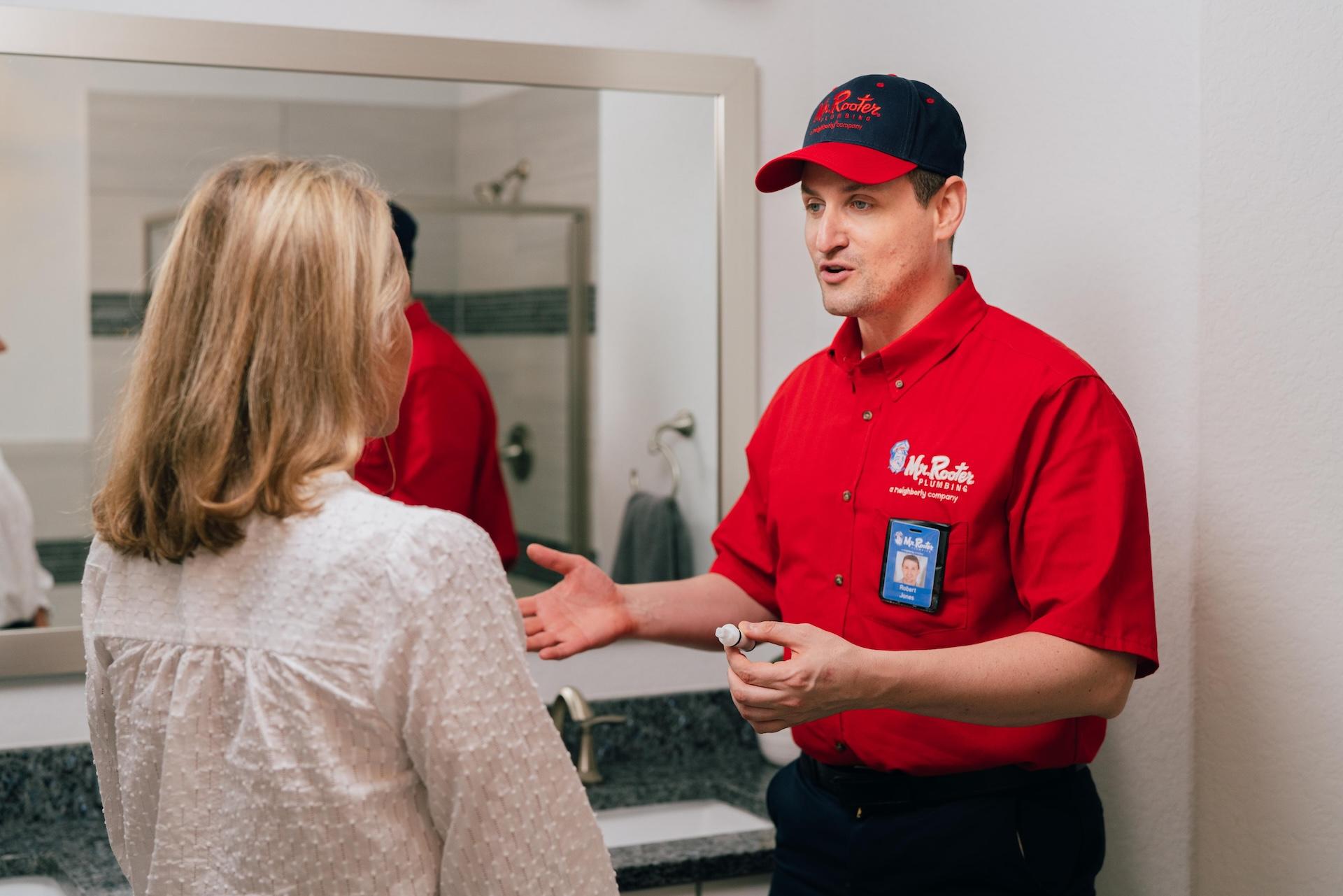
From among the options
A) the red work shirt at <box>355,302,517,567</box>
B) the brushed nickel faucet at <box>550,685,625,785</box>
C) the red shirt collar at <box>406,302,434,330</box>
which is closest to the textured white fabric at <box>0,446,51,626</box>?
the red work shirt at <box>355,302,517,567</box>

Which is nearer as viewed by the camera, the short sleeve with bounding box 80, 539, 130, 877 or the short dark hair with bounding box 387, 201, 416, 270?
the short sleeve with bounding box 80, 539, 130, 877

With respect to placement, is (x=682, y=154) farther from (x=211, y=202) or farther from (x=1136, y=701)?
(x=211, y=202)

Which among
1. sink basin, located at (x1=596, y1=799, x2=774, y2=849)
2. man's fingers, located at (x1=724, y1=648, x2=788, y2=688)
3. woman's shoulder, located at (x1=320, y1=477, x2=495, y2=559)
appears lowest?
sink basin, located at (x1=596, y1=799, x2=774, y2=849)

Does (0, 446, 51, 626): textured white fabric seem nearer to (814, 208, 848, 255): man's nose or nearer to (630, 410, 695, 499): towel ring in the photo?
→ (630, 410, 695, 499): towel ring

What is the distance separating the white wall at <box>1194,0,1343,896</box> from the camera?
135 cm

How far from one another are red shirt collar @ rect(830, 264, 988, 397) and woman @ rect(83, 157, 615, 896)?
0.68 meters

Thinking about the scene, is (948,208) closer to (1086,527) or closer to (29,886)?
(1086,527)

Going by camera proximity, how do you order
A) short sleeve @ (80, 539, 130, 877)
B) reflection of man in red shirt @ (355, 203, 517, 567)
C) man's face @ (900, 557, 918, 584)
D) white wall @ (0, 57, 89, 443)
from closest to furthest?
short sleeve @ (80, 539, 130, 877) < man's face @ (900, 557, 918, 584) < white wall @ (0, 57, 89, 443) < reflection of man in red shirt @ (355, 203, 517, 567)

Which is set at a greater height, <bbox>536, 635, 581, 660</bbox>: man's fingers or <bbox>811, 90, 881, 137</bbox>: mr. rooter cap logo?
<bbox>811, 90, 881, 137</bbox>: mr. rooter cap logo

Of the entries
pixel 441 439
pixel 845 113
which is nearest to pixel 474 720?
pixel 845 113

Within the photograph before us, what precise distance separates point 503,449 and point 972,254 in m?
0.79

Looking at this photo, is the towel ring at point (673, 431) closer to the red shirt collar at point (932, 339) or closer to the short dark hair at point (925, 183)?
the red shirt collar at point (932, 339)

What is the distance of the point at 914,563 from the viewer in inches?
54.7

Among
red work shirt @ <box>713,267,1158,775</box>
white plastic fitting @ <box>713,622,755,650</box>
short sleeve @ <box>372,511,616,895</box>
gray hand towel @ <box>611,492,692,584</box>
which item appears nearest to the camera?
short sleeve @ <box>372,511,616,895</box>
